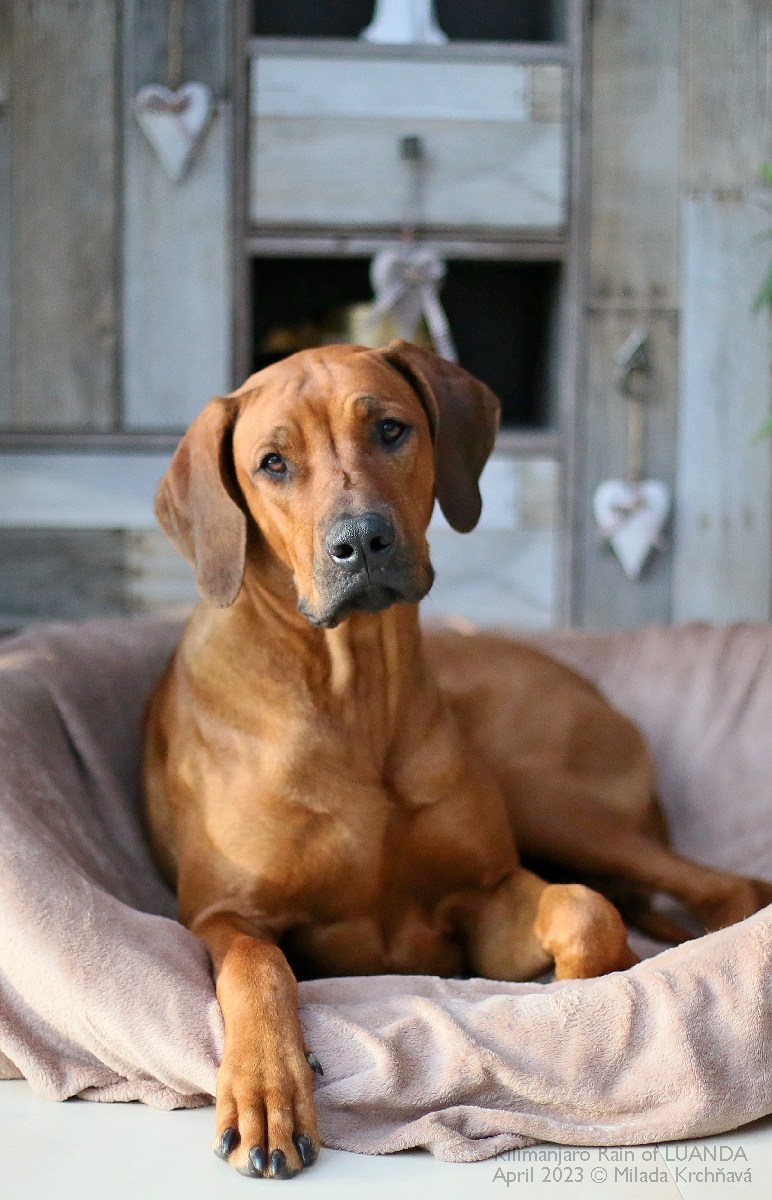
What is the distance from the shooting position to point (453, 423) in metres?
1.98

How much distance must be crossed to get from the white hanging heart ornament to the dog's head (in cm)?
157

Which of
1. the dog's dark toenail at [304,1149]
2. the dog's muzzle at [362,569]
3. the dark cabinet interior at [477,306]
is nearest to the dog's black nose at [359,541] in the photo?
the dog's muzzle at [362,569]

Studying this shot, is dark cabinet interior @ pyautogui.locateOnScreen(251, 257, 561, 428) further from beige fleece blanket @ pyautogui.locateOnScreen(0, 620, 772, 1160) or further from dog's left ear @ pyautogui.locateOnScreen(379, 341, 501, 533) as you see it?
beige fleece blanket @ pyautogui.locateOnScreen(0, 620, 772, 1160)

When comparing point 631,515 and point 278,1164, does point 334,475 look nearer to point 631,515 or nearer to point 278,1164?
point 278,1164

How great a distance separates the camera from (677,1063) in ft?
4.93

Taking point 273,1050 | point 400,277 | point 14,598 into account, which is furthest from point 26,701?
point 400,277

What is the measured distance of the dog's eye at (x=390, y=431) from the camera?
1.84 m

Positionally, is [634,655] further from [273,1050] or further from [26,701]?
[273,1050]

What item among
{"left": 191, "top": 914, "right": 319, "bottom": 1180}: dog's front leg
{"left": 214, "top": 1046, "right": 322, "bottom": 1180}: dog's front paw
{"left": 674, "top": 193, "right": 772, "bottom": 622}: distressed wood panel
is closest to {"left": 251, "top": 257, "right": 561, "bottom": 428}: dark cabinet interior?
{"left": 674, "top": 193, "right": 772, "bottom": 622}: distressed wood panel

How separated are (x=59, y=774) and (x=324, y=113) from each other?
2046 mm

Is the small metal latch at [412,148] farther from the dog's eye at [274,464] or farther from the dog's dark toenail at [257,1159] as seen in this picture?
the dog's dark toenail at [257,1159]

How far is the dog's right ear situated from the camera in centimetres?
184

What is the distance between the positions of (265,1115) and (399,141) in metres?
2.63

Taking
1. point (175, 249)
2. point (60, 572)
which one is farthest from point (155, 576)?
point (175, 249)
